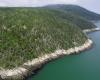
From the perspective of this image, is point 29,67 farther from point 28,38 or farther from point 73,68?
point 73,68

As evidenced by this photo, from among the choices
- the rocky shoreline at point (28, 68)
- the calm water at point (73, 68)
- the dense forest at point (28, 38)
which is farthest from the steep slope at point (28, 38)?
the calm water at point (73, 68)

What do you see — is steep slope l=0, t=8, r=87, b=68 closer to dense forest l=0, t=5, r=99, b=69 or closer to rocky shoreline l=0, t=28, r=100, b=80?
dense forest l=0, t=5, r=99, b=69

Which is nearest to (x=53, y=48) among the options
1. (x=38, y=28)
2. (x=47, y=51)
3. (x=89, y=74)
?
(x=47, y=51)

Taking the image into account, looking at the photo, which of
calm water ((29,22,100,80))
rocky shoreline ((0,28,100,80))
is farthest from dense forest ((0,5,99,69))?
calm water ((29,22,100,80))

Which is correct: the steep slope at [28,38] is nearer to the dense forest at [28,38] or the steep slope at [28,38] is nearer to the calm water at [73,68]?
the dense forest at [28,38]

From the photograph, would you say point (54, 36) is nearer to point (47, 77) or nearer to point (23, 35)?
point (23, 35)

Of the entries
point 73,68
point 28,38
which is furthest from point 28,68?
point 73,68
